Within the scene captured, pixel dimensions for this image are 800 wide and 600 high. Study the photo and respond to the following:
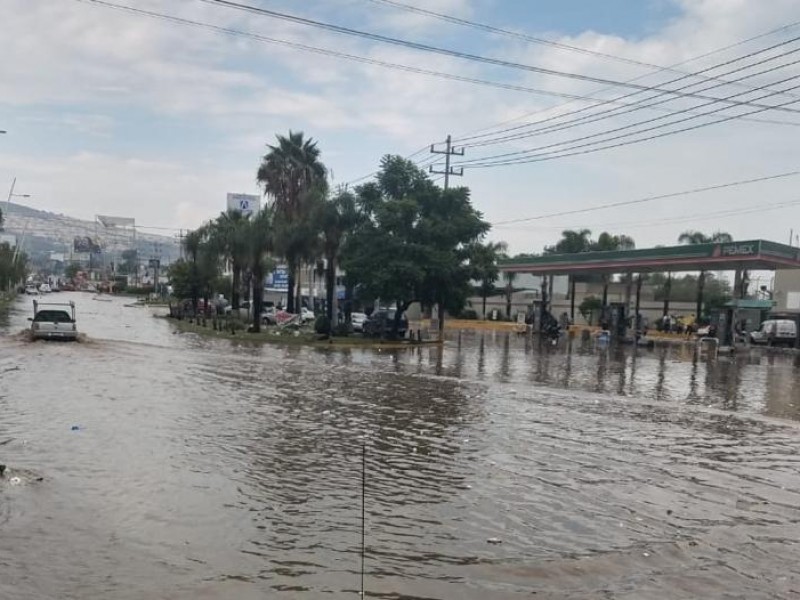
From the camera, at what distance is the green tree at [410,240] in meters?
42.0

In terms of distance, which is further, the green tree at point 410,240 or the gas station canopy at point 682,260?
the gas station canopy at point 682,260

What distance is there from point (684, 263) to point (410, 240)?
19.7m

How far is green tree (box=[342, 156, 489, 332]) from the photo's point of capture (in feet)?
138

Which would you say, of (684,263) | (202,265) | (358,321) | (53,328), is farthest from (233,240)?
(684,263)

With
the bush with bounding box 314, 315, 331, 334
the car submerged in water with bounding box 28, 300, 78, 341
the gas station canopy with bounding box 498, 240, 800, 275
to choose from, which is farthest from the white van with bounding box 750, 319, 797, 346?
the car submerged in water with bounding box 28, 300, 78, 341

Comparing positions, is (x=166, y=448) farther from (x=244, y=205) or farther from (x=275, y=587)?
(x=244, y=205)

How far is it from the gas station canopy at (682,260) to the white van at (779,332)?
4787mm

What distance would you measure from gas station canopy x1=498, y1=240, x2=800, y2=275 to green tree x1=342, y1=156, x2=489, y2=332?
1504cm

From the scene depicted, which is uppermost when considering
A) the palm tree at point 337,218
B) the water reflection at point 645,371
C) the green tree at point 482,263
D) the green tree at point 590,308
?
the palm tree at point 337,218

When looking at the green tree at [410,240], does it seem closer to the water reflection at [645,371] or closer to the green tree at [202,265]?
the water reflection at [645,371]

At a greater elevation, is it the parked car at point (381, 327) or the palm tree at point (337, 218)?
the palm tree at point (337, 218)

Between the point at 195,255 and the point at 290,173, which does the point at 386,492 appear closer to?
the point at 290,173

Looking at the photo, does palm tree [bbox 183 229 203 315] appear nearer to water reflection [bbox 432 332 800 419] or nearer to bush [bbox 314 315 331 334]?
bush [bbox 314 315 331 334]

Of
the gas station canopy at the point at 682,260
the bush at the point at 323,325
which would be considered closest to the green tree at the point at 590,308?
the gas station canopy at the point at 682,260
